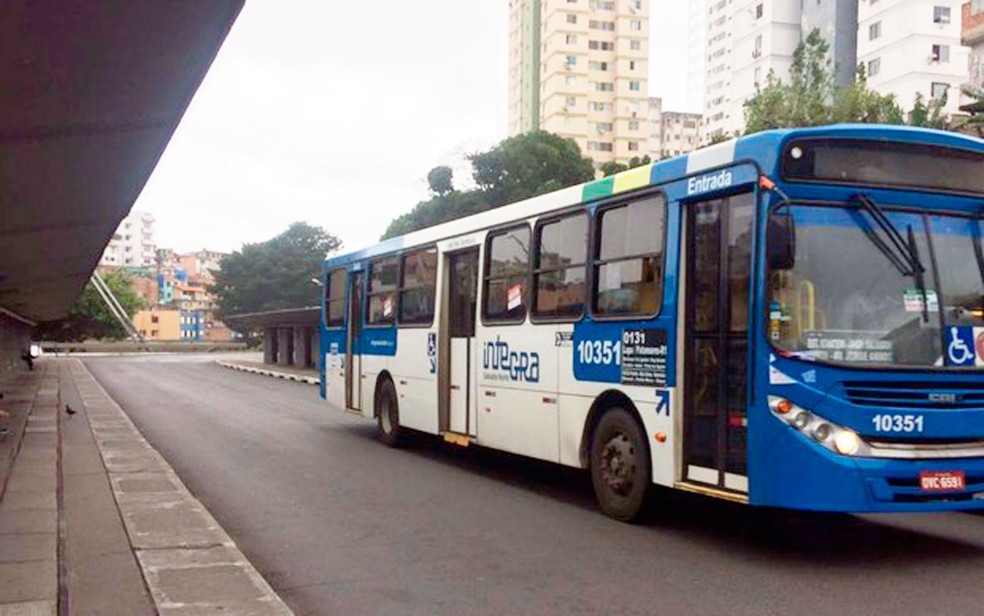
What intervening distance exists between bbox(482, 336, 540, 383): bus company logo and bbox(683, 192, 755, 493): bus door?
8.32ft

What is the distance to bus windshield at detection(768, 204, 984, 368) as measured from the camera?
6.63 m

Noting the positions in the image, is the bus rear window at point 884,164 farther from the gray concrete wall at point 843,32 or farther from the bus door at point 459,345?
the gray concrete wall at point 843,32

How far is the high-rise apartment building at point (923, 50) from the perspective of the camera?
63.8 meters

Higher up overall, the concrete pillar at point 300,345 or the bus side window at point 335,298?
the bus side window at point 335,298

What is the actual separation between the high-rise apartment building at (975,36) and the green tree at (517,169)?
26.8 m

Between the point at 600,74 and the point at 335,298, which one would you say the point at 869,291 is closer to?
the point at 335,298

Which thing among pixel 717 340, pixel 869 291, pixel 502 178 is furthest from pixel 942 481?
pixel 502 178

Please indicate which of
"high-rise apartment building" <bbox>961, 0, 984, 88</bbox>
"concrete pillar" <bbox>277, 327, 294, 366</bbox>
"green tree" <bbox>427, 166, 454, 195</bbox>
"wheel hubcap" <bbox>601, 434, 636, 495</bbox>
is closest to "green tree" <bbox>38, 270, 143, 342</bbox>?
"concrete pillar" <bbox>277, 327, 294, 366</bbox>

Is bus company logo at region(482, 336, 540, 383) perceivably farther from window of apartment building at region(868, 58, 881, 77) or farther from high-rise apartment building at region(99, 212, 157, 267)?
high-rise apartment building at region(99, 212, 157, 267)

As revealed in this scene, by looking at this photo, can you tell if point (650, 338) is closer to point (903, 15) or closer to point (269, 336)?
point (269, 336)

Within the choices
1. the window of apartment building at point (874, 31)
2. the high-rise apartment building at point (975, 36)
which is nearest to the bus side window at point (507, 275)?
the high-rise apartment building at point (975, 36)

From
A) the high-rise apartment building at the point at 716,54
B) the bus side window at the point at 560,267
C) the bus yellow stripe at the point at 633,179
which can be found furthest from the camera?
the high-rise apartment building at the point at 716,54

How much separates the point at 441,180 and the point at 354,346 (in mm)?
43872

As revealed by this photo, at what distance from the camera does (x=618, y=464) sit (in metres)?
8.23
